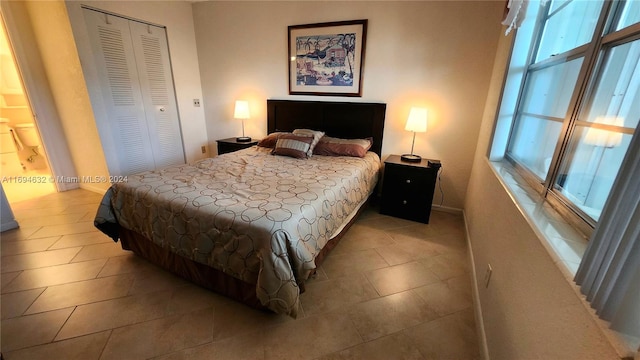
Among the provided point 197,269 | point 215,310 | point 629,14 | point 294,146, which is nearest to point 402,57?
point 294,146

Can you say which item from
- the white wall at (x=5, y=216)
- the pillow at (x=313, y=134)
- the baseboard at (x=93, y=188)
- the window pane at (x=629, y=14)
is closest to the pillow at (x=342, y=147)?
the pillow at (x=313, y=134)

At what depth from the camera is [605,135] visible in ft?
3.32

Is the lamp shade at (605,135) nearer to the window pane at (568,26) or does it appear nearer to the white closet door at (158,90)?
→ the window pane at (568,26)

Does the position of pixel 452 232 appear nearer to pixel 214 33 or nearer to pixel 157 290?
pixel 157 290

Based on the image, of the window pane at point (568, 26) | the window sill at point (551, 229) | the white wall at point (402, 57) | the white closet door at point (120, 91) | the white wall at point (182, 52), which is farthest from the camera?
the white wall at point (182, 52)

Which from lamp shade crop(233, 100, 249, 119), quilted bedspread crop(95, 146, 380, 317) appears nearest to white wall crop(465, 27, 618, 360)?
quilted bedspread crop(95, 146, 380, 317)

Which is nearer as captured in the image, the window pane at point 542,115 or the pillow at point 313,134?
the window pane at point 542,115

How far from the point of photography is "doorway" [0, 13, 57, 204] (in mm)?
3783

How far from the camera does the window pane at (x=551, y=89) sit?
1348mm

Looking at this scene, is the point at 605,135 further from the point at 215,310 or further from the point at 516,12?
the point at 215,310

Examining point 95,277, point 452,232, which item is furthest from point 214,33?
point 452,232

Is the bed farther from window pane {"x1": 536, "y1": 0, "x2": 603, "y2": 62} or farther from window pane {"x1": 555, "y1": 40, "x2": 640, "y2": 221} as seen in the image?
window pane {"x1": 536, "y1": 0, "x2": 603, "y2": 62}

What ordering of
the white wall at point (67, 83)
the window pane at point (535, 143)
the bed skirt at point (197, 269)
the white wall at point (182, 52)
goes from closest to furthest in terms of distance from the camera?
the window pane at point (535, 143), the bed skirt at point (197, 269), the white wall at point (67, 83), the white wall at point (182, 52)

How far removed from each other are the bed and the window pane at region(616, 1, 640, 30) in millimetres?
1607
